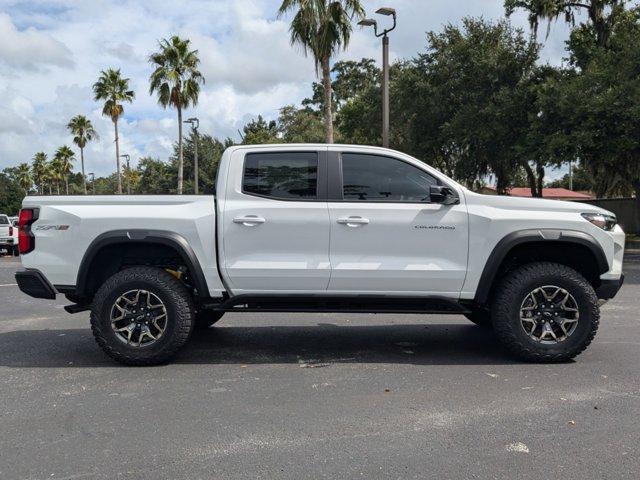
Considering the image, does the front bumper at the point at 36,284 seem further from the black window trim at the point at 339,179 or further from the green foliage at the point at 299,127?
the green foliage at the point at 299,127

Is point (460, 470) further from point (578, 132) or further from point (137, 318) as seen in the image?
point (578, 132)

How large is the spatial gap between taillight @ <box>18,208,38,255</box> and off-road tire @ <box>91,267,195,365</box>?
0.77 metres

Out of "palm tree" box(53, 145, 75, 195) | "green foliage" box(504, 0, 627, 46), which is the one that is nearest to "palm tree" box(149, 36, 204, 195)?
"green foliage" box(504, 0, 627, 46)

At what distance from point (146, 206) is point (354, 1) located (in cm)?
1670

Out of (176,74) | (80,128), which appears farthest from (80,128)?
(176,74)

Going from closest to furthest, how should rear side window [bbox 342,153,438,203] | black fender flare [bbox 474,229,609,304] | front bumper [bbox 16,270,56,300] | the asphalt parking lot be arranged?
the asphalt parking lot < black fender flare [bbox 474,229,609,304] < front bumper [bbox 16,270,56,300] < rear side window [bbox 342,153,438,203]

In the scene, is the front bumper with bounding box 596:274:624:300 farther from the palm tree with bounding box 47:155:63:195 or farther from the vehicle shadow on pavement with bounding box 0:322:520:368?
the palm tree with bounding box 47:155:63:195

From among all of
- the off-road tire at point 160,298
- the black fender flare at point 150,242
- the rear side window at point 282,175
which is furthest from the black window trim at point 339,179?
the off-road tire at point 160,298

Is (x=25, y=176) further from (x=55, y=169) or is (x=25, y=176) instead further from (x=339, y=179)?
(x=339, y=179)

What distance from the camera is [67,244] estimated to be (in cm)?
528

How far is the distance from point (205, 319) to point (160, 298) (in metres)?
1.62

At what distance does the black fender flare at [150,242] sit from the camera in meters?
5.18

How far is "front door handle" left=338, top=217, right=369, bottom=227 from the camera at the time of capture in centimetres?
521

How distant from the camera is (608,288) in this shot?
5332 millimetres
